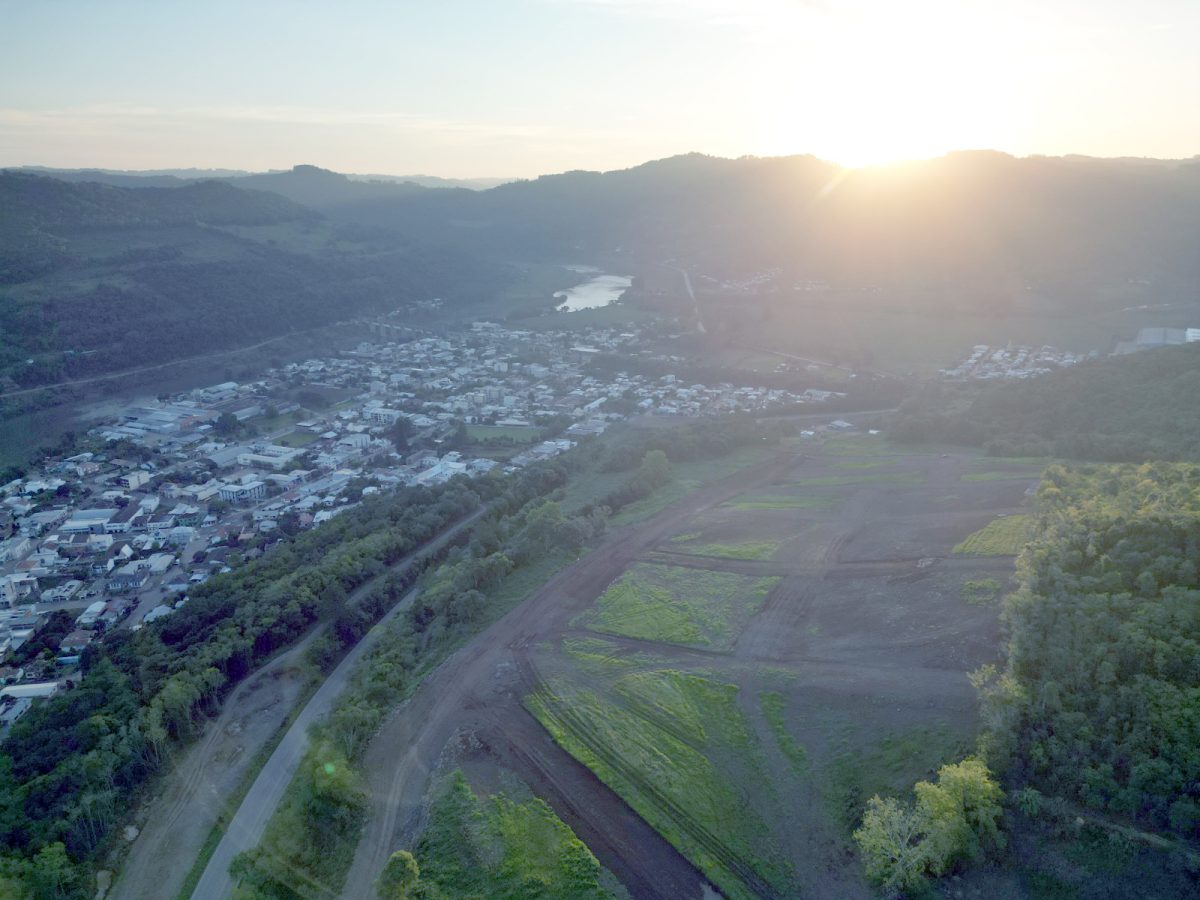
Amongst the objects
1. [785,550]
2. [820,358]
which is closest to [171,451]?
[785,550]

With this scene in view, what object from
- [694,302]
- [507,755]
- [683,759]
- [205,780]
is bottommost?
[205,780]

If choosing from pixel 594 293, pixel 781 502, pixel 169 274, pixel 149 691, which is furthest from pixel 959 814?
pixel 594 293

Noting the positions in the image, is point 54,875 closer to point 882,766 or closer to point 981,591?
point 882,766

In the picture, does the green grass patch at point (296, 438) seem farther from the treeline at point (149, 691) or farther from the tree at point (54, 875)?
the tree at point (54, 875)

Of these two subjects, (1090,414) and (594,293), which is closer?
(1090,414)

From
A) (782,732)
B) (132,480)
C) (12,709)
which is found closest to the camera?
(782,732)

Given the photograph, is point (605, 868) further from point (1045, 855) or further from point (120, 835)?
point (120, 835)

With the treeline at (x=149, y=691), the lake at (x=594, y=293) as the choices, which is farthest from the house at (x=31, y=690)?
the lake at (x=594, y=293)
